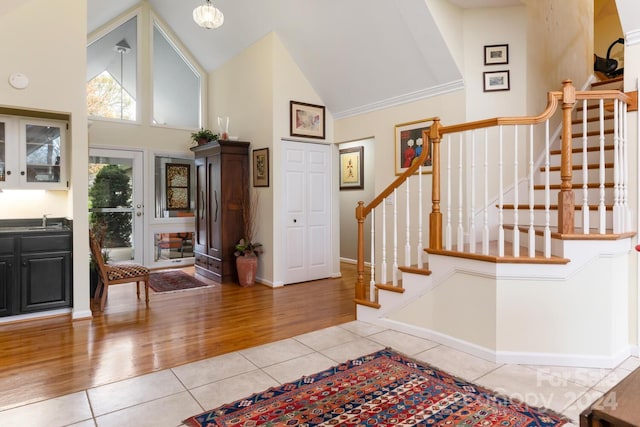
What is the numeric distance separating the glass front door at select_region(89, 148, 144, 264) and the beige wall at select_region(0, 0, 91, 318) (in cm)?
235

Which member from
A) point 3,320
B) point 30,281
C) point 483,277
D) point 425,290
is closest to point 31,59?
point 30,281

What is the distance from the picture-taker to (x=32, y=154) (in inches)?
158

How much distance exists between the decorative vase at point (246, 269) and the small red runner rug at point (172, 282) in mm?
504

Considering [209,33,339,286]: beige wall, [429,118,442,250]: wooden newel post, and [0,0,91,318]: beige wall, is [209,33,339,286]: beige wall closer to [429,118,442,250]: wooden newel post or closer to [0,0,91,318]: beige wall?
[0,0,91,318]: beige wall

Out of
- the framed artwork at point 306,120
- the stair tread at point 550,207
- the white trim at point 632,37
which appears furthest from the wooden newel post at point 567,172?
the framed artwork at point 306,120

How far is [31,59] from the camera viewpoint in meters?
3.60

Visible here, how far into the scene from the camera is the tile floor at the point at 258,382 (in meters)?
2.13

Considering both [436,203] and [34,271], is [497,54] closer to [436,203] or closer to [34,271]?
[436,203]

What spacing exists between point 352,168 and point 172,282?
3768mm

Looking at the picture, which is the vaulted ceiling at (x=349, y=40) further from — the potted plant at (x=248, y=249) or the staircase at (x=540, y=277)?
the potted plant at (x=248, y=249)

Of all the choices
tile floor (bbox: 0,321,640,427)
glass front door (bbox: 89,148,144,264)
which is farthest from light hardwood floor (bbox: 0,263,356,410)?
glass front door (bbox: 89,148,144,264)

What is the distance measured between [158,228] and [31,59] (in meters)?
3.54

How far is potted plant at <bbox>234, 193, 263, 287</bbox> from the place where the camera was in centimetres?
535

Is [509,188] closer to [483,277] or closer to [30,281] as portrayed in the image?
[483,277]
